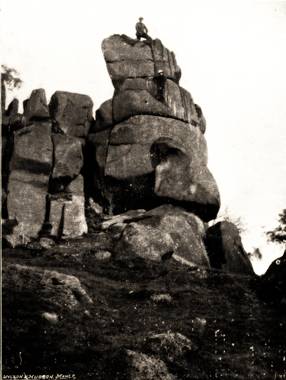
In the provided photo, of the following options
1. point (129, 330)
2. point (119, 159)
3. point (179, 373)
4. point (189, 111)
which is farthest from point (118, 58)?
point (179, 373)

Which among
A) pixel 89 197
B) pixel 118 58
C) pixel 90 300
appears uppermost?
pixel 118 58

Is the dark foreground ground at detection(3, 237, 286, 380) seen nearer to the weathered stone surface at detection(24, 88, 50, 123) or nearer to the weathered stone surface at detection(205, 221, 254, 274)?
the weathered stone surface at detection(205, 221, 254, 274)

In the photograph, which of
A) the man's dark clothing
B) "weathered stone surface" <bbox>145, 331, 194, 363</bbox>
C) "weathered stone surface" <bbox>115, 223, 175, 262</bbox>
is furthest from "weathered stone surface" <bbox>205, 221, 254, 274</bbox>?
the man's dark clothing

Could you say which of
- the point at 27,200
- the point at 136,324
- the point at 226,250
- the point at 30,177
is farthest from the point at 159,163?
the point at 136,324

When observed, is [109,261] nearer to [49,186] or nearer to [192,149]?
[49,186]

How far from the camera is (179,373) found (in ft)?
49.8

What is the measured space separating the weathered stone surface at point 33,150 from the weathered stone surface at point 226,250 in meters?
13.4

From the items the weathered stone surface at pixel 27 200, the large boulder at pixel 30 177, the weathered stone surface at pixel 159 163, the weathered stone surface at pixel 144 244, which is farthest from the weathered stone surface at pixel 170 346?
the weathered stone surface at pixel 159 163

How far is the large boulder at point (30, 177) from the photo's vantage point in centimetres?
3650

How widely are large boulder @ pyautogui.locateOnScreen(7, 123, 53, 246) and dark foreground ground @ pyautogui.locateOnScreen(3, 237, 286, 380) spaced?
7.09 m

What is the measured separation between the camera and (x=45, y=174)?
128 ft

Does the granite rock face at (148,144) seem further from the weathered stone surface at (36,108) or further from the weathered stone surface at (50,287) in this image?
the weathered stone surface at (50,287)

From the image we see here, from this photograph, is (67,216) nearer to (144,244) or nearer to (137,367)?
(144,244)

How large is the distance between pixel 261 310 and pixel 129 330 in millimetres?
7784
